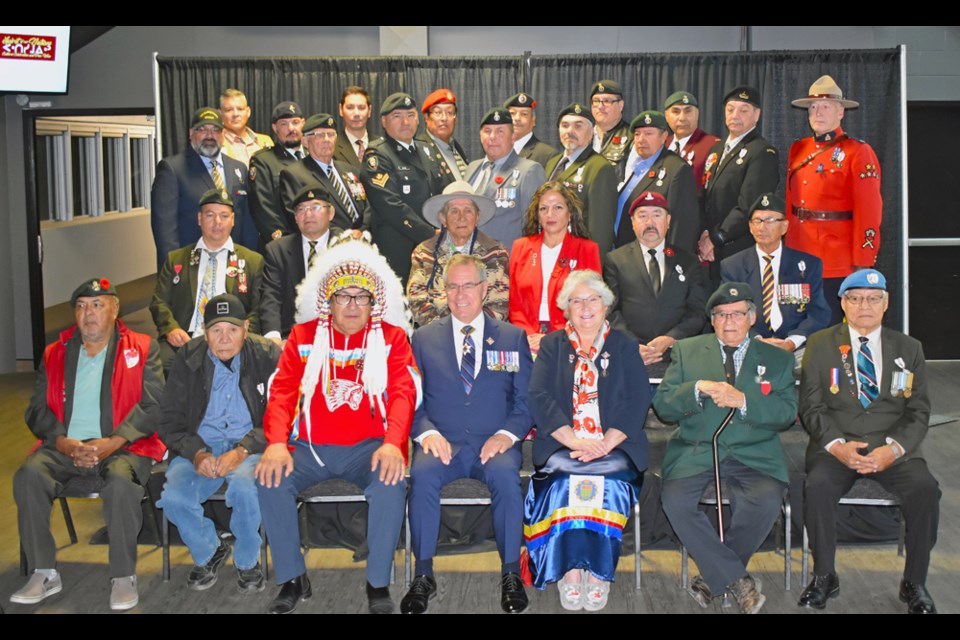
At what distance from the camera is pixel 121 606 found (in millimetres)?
3889

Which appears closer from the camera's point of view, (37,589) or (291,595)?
(291,595)

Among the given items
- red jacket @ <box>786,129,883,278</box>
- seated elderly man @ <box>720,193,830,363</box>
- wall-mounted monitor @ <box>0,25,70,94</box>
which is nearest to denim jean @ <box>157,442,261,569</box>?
seated elderly man @ <box>720,193,830,363</box>

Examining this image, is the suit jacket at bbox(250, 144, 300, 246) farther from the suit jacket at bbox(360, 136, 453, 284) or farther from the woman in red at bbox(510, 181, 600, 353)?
the woman in red at bbox(510, 181, 600, 353)

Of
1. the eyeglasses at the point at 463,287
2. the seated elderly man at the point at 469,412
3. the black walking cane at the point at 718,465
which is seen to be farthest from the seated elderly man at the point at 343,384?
the black walking cane at the point at 718,465

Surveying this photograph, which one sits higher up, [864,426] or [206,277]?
[206,277]

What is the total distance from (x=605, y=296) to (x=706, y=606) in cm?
124

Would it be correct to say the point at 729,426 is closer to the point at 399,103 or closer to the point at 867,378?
the point at 867,378

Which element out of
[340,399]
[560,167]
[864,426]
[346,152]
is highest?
[346,152]

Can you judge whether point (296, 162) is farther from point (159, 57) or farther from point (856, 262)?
point (856, 262)

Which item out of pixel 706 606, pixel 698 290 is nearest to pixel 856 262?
pixel 698 290

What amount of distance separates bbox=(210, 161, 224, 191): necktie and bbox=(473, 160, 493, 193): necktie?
4.71 ft

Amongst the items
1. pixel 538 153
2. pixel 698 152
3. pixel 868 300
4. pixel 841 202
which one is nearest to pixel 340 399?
pixel 868 300

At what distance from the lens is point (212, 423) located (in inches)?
166

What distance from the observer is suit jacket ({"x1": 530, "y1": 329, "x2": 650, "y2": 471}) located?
160 inches
